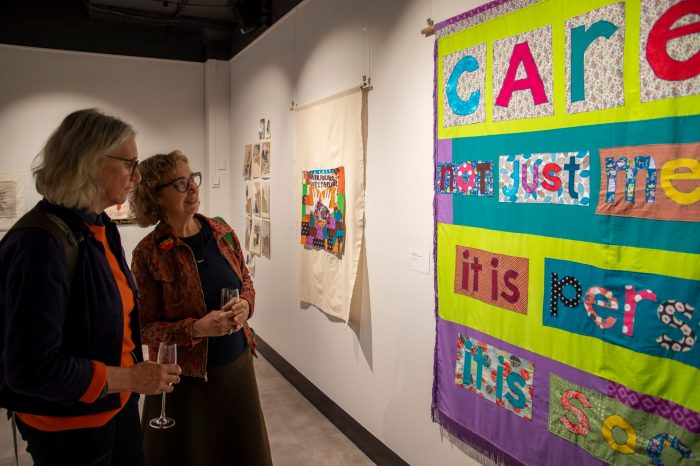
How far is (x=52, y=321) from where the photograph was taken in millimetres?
1244

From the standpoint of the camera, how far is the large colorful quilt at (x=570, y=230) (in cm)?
142

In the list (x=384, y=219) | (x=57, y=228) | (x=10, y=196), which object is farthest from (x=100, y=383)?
(x=10, y=196)

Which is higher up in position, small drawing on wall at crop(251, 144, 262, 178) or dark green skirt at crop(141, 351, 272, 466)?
small drawing on wall at crop(251, 144, 262, 178)

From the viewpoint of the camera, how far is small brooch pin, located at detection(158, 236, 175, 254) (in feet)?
6.44

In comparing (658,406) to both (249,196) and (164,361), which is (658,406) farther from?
(249,196)

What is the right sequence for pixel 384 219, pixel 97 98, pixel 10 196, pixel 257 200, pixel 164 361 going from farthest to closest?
pixel 97 98
pixel 10 196
pixel 257 200
pixel 384 219
pixel 164 361

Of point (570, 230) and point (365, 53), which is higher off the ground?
point (365, 53)

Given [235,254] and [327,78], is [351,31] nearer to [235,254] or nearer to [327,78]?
[327,78]

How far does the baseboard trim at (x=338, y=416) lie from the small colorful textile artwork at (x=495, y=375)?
851mm

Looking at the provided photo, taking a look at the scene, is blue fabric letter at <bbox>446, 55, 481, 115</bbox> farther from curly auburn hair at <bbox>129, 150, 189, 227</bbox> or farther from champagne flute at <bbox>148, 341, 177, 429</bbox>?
champagne flute at <bbox>148, 341, 177, 429</bbox>

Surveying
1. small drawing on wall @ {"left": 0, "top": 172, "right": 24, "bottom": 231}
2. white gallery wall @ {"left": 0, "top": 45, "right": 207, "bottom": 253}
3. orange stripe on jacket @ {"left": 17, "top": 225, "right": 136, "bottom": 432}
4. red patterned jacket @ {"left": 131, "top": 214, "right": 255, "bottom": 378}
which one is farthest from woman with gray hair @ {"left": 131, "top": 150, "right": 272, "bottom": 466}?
small drawing on wall @ {"left": 0, "top": 172, "right": 24, "bottom": 231}

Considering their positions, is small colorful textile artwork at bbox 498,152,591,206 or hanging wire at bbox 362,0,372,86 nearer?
small colorful textile artwork at bbox 498,152,591,206

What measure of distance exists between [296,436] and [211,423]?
1408 millimetres

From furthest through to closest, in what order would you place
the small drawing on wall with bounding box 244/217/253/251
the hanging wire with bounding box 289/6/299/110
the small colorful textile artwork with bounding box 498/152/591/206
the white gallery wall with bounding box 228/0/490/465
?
the small drawing on wall with bounding box 244/217/253/251 < the hanging wire with bounding box 289/6/299/110 < the white gallery wall with bounding box 228/0/490/465 < the small colorful textile artwork with bounding box 498/152/591/206
